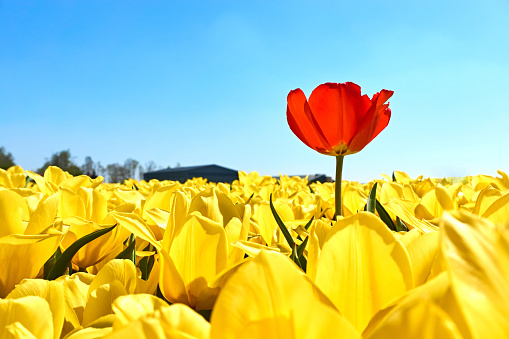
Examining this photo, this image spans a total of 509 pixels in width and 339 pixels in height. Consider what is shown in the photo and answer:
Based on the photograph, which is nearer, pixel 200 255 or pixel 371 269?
pixel 371 269

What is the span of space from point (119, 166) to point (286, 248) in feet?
301

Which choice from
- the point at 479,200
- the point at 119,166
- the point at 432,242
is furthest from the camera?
the point at 119,166

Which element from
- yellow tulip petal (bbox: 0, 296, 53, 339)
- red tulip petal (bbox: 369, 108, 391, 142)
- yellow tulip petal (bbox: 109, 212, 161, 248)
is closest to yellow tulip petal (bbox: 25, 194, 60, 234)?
yellow tulip petal (bbox: 109, 212, 161, 248)

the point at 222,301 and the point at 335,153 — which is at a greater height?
the point at 335,153

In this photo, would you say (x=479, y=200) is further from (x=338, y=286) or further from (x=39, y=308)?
(x=39, y=308)

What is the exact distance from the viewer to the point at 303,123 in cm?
161

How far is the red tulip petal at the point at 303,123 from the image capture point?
1.57m

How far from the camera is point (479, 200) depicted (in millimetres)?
1149

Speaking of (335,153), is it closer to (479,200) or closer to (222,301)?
(479,200)

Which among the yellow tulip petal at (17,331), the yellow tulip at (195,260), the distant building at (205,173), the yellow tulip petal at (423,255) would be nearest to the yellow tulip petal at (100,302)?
the yellow tulip at (195,260)

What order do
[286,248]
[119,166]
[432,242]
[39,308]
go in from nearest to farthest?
1. [39,308]
2. [432,242]
3. [286,248]
4. [119,166]

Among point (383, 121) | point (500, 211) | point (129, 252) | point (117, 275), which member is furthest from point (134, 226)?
point (383, 121)

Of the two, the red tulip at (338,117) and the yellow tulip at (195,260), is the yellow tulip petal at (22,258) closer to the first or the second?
the yellow tulip at (195,260)

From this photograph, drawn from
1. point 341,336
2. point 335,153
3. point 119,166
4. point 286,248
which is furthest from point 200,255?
point 119,166
